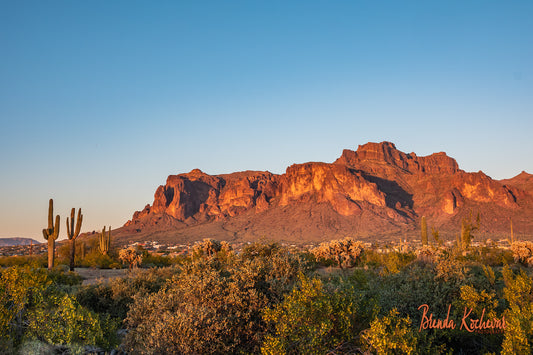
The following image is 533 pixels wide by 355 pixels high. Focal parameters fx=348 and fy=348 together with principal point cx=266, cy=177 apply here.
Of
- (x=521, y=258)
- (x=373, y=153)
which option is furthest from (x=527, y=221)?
(x=521, y=258)

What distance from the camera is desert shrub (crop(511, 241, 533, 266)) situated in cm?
2494

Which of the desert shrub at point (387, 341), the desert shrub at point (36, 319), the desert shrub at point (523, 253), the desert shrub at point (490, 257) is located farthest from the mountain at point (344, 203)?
the desert shrub at point (36, 319)

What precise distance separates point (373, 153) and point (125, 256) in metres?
145

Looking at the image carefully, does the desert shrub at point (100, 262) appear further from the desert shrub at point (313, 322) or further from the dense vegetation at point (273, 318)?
the desert shrub at point (313, 322)

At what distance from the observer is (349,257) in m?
25.9

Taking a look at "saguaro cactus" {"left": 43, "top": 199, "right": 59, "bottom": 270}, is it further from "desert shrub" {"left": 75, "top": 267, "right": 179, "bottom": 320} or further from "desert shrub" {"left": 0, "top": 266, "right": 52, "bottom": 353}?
"desert shrub" {"left": 0, "top": 266, "right": 52, "bottom": 353}

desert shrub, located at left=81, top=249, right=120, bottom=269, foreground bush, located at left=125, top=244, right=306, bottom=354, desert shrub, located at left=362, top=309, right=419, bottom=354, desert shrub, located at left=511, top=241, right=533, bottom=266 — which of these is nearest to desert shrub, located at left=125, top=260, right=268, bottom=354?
foreground bush, located at left=125, top=244, right=306, bottom=354

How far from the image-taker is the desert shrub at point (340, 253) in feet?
84.9

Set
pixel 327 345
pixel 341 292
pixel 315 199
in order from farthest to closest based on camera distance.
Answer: pixel 315 199
pixel 341 292
pixel 327 345

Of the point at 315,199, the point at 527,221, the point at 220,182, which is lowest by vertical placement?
the point at 527,221

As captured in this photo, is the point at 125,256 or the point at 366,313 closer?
the point at 366,313

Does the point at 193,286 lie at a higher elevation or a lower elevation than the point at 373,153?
lower

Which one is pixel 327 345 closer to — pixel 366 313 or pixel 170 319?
pixel 366 313

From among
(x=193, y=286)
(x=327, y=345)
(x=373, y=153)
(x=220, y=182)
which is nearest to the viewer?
(x=327, y=345)
